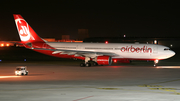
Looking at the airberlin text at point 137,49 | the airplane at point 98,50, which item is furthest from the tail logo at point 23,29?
the airberlin text at point 137,49

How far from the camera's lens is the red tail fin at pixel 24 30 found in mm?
43344

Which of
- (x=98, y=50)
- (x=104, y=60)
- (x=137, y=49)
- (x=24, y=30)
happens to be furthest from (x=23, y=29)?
(x=137, y=49)

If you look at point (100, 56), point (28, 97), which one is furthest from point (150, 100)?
point (100, 56)

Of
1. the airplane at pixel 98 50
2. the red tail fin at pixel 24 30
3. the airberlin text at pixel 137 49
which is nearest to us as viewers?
the airplane at pixel 98 50

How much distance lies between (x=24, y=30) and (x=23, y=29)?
0.23 meters

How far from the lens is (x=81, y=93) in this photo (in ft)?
51.6

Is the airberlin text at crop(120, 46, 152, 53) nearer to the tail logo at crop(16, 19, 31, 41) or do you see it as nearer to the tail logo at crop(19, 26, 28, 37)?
the tail logo at crop(16, 19, 31, 41)

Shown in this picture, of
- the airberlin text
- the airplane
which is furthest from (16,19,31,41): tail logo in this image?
the airberlin text

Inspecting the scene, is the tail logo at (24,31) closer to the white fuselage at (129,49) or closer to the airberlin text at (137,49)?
the white fuselage at (129,49)

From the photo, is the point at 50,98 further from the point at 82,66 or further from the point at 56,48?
the point at 56,48

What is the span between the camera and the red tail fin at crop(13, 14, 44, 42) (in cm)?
4334

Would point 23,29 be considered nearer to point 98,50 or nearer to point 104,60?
point 98,50

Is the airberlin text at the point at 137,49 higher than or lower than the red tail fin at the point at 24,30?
lower

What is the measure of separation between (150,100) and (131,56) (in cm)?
2708
